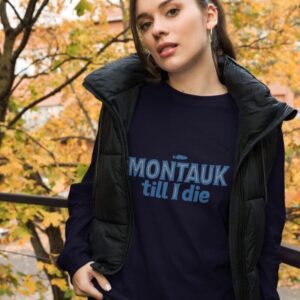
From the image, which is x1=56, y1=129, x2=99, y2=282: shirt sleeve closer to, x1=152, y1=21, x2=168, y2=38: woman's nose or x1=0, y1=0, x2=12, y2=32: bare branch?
x1=152, y1=21, x2=168, y2=38: woman's nose

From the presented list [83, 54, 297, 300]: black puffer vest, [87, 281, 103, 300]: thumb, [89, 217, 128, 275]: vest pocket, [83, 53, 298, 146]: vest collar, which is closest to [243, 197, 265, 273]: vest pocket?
[83, 54, 297, 300]: black puffer vest

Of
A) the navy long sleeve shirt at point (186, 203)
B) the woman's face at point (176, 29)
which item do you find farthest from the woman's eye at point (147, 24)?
the navy long sleeve shirt at point (186, 203)

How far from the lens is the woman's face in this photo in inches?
55.4

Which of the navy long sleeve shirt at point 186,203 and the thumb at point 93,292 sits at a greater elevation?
the navy long sleeve shirt at point 186,203

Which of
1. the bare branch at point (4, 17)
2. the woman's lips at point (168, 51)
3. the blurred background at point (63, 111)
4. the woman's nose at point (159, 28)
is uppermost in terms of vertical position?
the bare branch at point (4, 17)

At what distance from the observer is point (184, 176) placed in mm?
1411

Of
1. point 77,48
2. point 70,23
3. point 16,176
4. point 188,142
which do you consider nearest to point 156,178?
point 188,142

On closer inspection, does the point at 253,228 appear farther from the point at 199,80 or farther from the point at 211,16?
the point at 211,16

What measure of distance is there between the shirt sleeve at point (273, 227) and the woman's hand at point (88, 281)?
1.70ft

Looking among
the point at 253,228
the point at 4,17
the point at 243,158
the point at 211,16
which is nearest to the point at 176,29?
the point at 211,16

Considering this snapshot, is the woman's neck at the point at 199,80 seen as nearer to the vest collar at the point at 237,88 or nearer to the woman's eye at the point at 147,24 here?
the vest collar at the point at 237,88

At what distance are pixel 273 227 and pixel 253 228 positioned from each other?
126 mm

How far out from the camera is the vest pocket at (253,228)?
1.36 m

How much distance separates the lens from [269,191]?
1442 millimetres
